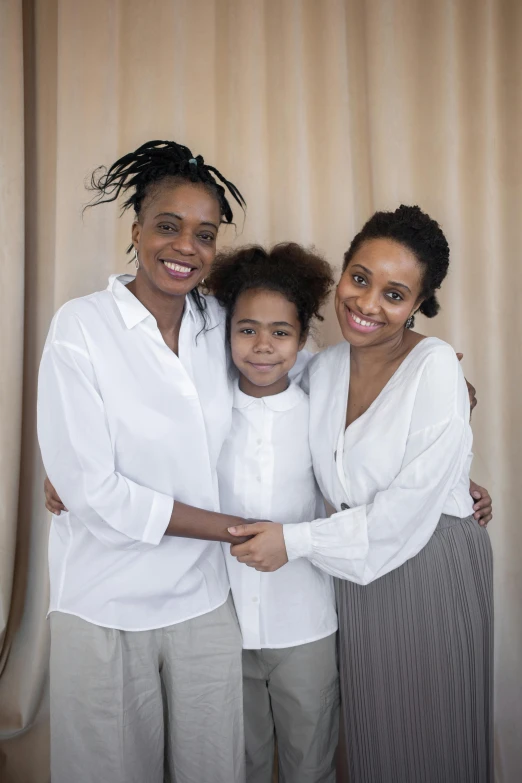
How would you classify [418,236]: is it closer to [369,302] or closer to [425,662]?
[369,302]

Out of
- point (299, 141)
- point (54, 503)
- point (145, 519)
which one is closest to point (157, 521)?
point (145, 519)

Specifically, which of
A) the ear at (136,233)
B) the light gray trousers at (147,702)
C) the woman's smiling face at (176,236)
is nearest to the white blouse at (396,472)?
the light gray trousers at (147,702)

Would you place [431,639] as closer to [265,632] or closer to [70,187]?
[265,632]

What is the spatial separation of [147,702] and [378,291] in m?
1.07

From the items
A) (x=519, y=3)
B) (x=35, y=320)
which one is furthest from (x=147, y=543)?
(x=519, y=3)

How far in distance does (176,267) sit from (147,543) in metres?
0.62

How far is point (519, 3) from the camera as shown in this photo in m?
2.08

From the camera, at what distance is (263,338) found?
5.45 ft

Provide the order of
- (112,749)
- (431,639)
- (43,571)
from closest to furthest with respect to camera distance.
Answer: (112,749)
(431,639)
(43,571)

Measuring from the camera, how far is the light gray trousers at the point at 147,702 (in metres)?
1.48

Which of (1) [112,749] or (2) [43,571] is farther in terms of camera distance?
(2) [43,571]

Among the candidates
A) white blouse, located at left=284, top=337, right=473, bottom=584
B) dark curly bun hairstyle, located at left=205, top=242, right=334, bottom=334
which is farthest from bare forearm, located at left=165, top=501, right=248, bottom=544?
dark curly bun hairstyle, located at left=205, top=242, right=334, bottom=334

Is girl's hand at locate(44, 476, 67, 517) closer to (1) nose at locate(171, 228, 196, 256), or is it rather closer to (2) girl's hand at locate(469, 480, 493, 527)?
(1) nose at locate(171, 228, 196, 256)

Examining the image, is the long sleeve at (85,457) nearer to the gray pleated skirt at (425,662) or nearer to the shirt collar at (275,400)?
the shirt collar at (275,400)
